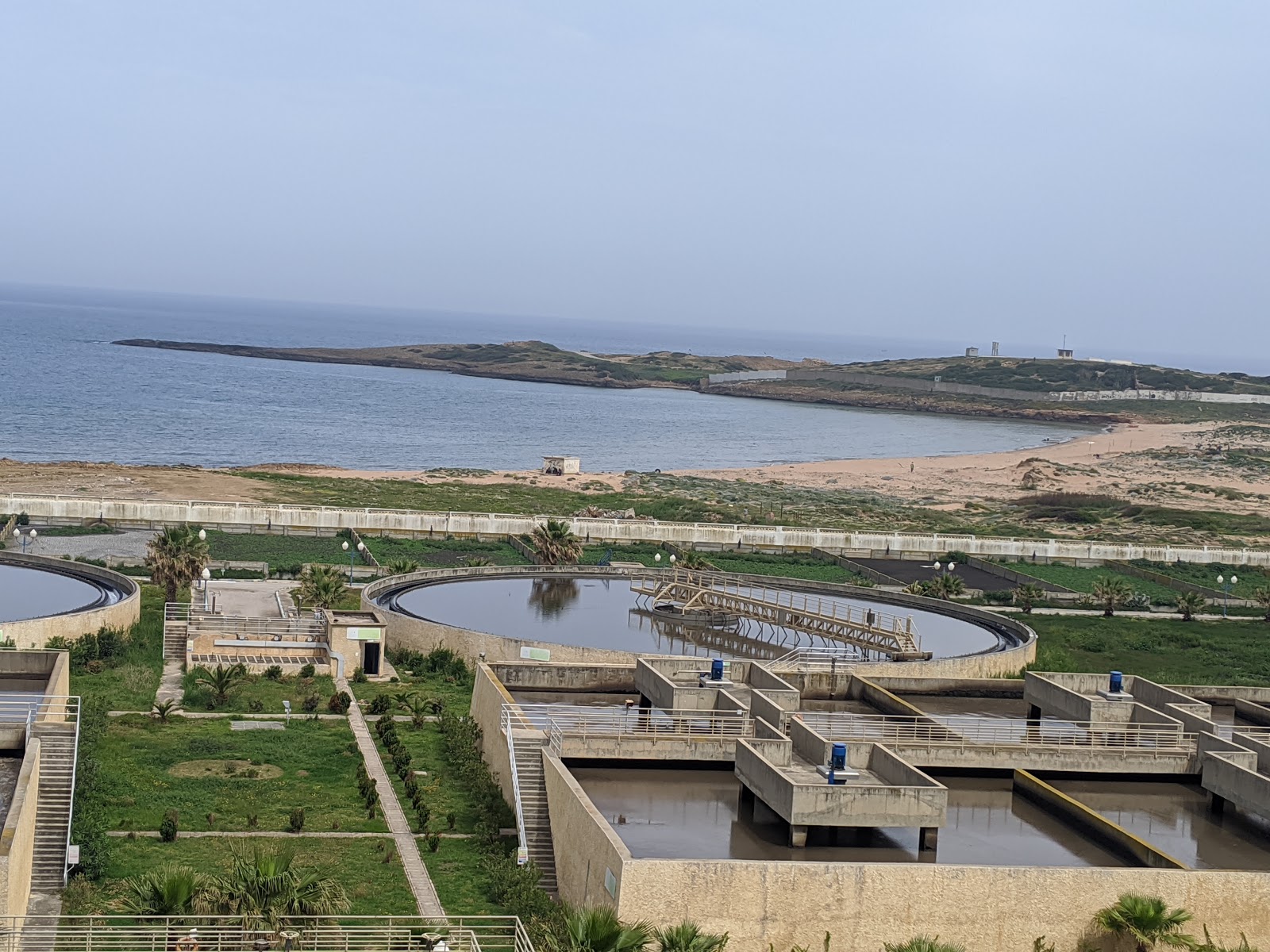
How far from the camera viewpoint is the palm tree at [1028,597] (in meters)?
60.9

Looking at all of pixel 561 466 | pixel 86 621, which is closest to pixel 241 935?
pixel 86 621

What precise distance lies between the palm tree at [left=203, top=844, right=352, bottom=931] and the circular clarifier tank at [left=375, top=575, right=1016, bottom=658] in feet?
77.0

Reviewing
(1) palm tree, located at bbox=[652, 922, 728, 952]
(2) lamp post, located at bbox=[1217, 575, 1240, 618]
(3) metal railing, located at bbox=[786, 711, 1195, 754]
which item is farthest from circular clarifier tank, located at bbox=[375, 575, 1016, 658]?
(1) palm tree, located at bbox=[652, 922, 728, 952]

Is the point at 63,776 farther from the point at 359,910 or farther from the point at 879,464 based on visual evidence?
the point at 879,464

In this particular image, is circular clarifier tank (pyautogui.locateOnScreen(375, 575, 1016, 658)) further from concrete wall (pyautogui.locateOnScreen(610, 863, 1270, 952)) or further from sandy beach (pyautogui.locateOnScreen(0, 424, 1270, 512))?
sandy beach (pyautogui.locateOnScreen(0, 424, 1270, 512))

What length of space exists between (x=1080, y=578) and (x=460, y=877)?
162ft

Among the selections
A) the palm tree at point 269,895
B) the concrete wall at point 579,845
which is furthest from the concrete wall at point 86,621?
the palm tree at point 269,895

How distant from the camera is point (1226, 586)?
7219 cm

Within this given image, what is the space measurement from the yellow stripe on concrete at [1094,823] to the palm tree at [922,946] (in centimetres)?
382

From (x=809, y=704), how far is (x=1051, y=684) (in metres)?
5.55

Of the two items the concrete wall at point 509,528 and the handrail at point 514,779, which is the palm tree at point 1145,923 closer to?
A: the handrail at point 514,779

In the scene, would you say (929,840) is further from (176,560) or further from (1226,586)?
(1226,586)

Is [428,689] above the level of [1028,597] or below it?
below

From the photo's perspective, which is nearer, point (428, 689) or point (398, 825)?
point (398, 825)
